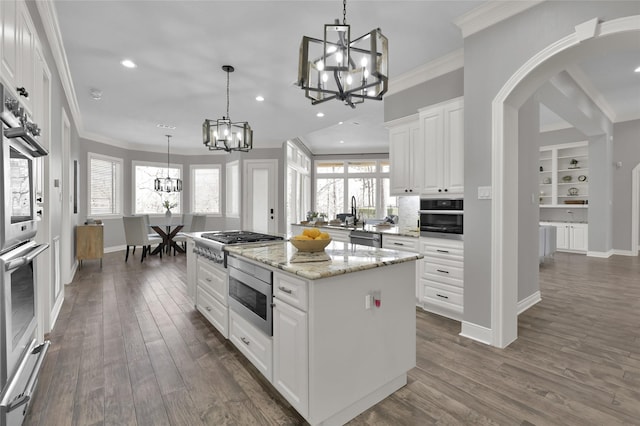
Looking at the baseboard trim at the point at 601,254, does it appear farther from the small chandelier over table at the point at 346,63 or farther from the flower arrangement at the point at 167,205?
the flower arrangement at the point at 167,205

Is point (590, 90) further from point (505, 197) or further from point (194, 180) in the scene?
point (194, 180)

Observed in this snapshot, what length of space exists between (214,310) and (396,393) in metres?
1.69

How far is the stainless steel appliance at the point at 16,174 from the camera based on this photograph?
141 cm

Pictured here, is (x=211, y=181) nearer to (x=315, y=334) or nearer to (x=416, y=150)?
(x=416, y=150)

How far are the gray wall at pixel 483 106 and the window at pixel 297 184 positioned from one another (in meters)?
5.73

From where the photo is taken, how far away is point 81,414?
177cm

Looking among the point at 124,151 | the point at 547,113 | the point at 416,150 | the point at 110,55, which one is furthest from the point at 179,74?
the point at 547,113

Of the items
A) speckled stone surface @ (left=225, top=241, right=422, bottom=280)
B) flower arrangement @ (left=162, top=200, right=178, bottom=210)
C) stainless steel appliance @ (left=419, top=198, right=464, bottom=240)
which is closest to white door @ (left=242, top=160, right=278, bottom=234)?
flower arrangement @ (left=162, top=200, right=178, bottom=210)

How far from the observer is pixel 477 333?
2.76m

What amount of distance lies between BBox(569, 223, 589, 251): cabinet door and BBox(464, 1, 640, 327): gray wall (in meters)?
6.19

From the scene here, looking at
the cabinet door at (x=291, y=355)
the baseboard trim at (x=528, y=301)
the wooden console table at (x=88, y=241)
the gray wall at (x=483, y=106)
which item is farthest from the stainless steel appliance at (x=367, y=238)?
the wooden console table at (x=88, y=241)

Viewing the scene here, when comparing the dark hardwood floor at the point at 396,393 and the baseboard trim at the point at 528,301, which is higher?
the baseboard trim at the point at 528,301

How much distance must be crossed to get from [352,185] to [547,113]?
5.73 metres

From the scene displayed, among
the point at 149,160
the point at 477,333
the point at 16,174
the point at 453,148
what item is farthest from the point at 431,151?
the point at 149,160
